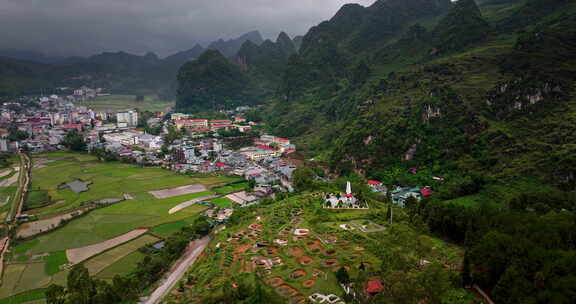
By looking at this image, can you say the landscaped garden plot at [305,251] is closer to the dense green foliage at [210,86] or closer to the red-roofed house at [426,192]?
the red-roofed house at [426,192]

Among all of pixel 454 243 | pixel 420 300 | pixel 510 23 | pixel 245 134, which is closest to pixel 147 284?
pixel 420 300

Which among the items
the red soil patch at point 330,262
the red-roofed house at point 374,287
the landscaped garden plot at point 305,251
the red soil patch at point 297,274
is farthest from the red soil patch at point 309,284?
the red-roofed house at point 374,287

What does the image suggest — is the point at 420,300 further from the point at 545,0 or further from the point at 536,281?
the point at 545,0

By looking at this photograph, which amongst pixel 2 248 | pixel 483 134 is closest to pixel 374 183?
pixel 483 134

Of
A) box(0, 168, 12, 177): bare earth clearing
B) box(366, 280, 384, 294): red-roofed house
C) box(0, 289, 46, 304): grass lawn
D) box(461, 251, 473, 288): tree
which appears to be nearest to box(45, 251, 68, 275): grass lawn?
box(0, 289, 46, 304): grass lawn

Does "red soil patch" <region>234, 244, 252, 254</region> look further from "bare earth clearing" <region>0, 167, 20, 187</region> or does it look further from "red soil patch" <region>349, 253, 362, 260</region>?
"bare earth clearing" <region>0, 167, 20, 187</region>
